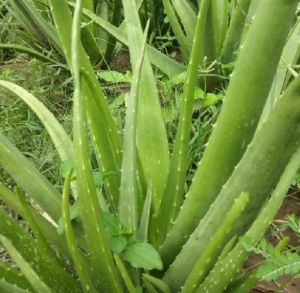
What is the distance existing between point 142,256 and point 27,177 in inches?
9.6

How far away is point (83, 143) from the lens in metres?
0.72

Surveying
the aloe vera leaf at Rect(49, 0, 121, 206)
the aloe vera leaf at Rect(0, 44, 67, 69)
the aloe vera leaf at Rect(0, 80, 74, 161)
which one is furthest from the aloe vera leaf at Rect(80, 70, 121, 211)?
the aloe vera leaf at Rect(0, 44, 67, 69)

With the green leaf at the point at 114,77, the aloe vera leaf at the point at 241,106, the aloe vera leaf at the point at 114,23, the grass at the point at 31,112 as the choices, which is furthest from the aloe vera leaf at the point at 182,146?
the aloe vera leaf at the point at 114,23

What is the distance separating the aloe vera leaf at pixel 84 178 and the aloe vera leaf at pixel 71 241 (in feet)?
0.08

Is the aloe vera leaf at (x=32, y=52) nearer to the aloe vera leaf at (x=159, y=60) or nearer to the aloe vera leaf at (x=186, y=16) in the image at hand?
the aloe vera leaf at (x=159, y=60)

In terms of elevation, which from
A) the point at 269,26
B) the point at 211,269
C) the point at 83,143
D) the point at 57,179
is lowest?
the point at 57,179

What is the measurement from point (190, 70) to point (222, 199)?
0.20 meters

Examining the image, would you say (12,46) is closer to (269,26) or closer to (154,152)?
(154,152)

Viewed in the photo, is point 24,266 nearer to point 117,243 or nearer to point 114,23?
point 117,243

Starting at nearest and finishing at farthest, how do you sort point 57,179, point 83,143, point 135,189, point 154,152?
point 83,143 < point 135,189 < point 154,152 < point 57,179

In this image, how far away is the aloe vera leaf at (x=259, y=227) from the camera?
690 mm

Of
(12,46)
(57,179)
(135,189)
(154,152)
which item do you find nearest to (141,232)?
(135,189)

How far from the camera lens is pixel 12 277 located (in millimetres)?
858

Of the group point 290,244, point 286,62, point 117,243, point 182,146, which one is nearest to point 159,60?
point 286,62
